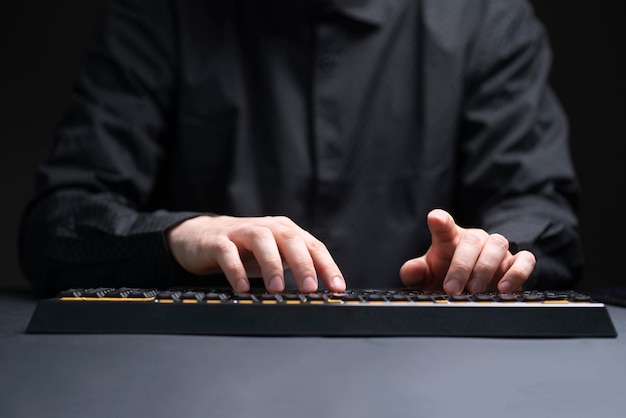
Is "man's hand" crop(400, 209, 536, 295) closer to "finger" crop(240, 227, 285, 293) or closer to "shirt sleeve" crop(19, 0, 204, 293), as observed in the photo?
"finger" crop(240, 227, 285, 293)

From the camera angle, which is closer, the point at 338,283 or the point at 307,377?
the point at 307,377

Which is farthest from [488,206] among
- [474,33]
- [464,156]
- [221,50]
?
[221,50]

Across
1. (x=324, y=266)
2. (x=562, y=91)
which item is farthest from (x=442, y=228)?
(x=562, y=91)

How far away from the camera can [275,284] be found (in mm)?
902

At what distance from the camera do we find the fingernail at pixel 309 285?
90 centimetres

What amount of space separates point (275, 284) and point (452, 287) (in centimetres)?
22

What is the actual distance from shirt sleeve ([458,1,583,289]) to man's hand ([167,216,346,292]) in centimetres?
54

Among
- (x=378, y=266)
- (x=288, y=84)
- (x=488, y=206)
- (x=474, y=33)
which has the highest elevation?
(x=474, y=33)

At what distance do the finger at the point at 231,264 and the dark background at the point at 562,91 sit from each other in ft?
5.66

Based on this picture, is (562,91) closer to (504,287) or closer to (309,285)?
(504,287)

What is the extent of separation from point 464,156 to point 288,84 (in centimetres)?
39

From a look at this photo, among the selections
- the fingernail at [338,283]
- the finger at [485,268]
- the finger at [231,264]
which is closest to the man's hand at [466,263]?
the finger at [485,268]

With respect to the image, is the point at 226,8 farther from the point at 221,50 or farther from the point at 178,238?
the point at 178,238

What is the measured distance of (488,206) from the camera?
5.22 feet
